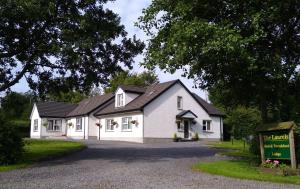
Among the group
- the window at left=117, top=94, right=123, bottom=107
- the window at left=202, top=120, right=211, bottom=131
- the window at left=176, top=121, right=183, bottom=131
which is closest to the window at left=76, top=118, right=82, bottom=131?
the window at left=117, top=94, right=123, bottom=107

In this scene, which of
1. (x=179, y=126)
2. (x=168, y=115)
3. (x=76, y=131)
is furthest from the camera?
(x=76, y=131)

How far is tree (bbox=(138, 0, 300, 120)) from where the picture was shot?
1631 centimetres

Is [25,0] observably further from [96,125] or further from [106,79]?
[96,125]

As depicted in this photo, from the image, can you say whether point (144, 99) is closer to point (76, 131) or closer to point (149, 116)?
point (149, 116)

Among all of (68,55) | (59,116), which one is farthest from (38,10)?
(59,116)

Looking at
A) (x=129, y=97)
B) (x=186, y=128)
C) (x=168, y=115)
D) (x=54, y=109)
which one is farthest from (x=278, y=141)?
(x=54, y=109)

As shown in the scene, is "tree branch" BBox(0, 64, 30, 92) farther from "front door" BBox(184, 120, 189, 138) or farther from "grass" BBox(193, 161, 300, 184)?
"front door" BBox(184, 120, 189, 138)

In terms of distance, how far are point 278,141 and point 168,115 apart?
26.9m

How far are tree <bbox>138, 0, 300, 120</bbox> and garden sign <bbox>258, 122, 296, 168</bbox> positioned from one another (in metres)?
1.93

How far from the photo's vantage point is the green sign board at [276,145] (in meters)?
16.6

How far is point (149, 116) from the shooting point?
42.1 metres

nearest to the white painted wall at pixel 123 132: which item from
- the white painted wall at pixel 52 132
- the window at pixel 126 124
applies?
the window at pixel 126 124

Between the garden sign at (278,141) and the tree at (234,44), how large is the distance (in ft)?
6.33

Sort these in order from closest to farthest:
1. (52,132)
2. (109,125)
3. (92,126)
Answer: (109,125) → (92,126) → (52,132)
